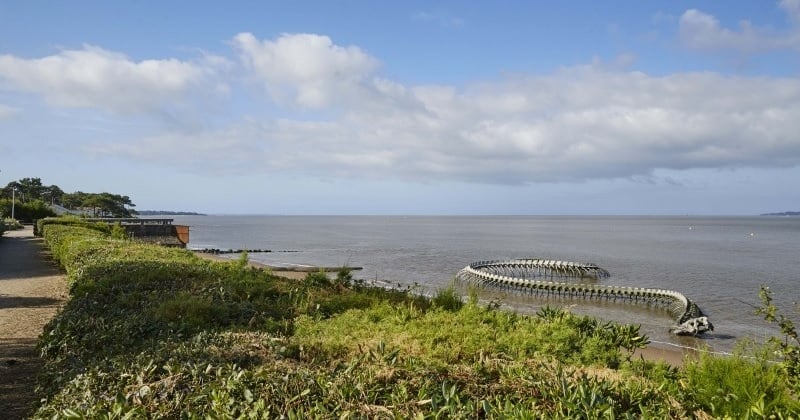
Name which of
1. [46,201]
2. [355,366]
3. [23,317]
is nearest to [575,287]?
[23,317]

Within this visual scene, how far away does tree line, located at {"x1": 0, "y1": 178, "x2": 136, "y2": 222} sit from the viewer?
236ft

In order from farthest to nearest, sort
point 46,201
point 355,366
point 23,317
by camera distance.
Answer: point 46,201, point 23,317, point 355,366

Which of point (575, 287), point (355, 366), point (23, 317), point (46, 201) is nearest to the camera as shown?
point (355, 366)

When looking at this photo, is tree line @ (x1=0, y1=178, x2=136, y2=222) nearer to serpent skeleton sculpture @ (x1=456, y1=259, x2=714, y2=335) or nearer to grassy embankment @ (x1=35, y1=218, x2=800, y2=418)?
serpent skeleton sculpture @ (x1=456, y1=259, x2=714, y2=335)

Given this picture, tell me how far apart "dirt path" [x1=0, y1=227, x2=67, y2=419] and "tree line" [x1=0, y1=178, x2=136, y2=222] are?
185ft

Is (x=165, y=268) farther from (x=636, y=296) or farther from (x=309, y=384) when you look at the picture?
(x=636, y=296)

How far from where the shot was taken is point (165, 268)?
10773mm

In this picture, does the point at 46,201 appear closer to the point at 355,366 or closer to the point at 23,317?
the point at 23,317

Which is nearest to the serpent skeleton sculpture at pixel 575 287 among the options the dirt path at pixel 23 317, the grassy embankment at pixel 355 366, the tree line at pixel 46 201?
the grassy embankment at pixel 355 366

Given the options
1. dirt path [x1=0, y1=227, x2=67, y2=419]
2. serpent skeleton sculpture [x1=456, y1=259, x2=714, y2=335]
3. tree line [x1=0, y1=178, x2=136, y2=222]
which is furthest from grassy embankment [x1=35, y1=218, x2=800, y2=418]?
tree line [x1=0, y1=178, x2=136, y2=222]

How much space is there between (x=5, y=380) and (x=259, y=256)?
172 feet

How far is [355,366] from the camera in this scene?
454 cm

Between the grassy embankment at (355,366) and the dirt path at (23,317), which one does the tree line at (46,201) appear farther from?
the grassy embankment at (355,366)

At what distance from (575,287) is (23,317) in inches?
1233
